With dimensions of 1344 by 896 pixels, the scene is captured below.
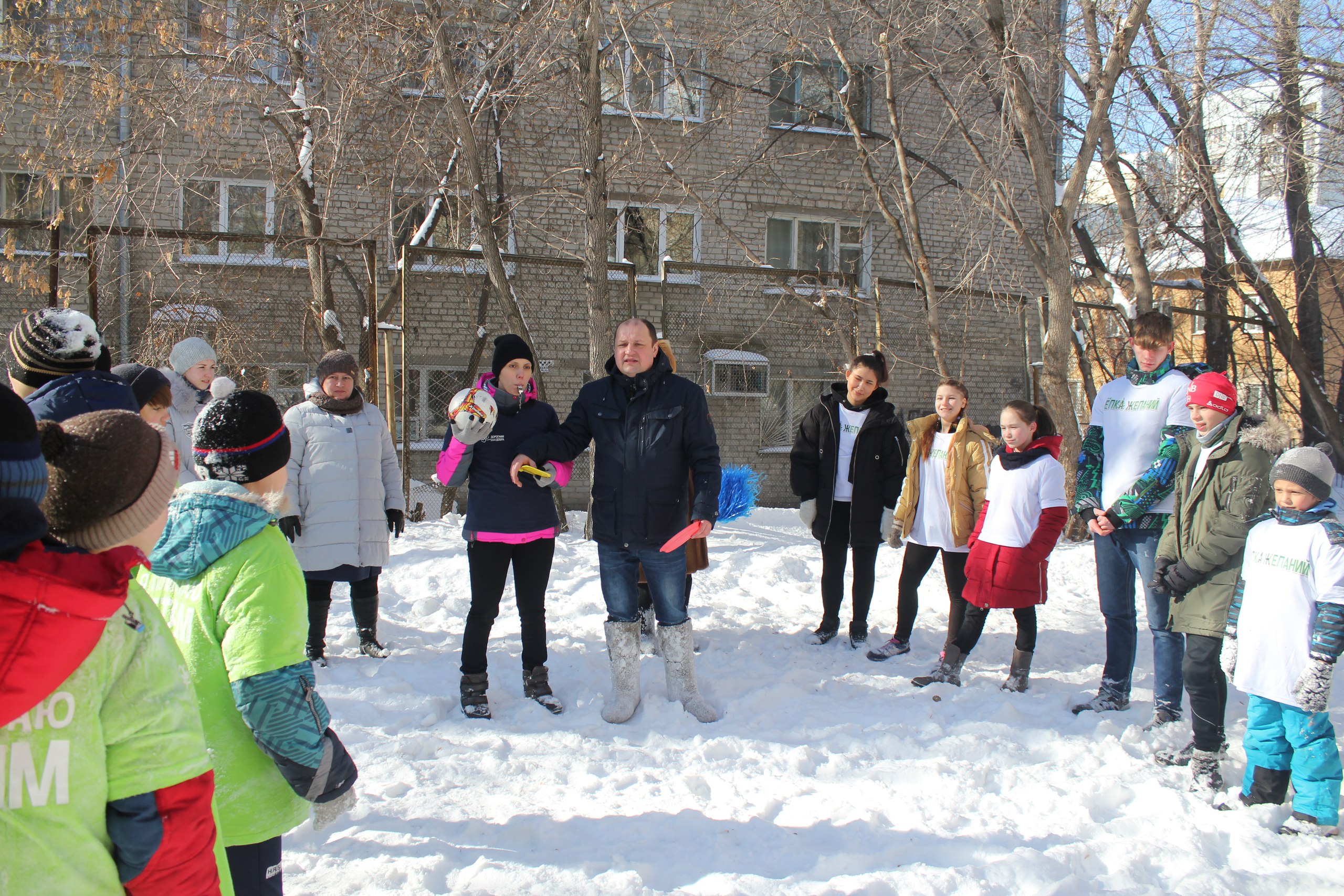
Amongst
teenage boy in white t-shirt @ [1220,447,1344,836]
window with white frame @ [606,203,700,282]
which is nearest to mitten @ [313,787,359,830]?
teenage boy in white t-shirt @ [1220,447,1344,836]

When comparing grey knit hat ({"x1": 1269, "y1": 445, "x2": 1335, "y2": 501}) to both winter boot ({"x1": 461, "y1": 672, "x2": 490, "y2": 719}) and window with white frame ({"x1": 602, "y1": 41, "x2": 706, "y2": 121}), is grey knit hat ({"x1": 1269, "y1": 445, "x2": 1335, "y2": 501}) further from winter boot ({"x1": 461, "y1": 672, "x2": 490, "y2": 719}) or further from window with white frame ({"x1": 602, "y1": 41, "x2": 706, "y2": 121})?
window with white frame ({"x1": 602, "y1": 41, "x2": 706, "y2": 121})

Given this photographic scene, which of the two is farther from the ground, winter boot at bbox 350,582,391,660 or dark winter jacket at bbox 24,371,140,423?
dark winter jacket at bbox 24,371,140,423

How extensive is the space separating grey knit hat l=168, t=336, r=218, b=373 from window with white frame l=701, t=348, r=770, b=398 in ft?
27.0

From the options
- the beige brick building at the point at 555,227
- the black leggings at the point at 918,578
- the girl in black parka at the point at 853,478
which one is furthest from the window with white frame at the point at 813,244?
the black leggings at the point at 918,578

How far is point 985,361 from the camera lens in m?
13.8

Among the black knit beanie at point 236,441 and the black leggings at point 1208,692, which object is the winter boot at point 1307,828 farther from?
the black knit beanie at point 236,441

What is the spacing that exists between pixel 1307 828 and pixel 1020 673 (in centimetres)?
157

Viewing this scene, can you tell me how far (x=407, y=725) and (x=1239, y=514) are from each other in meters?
3.62

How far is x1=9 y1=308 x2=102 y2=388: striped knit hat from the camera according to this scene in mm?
2670

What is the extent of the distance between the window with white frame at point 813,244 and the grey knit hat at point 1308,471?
10889mm

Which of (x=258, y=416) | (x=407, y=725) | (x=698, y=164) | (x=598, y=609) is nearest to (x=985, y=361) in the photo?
(x=698, y=164)

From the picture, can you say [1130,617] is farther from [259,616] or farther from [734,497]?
[259,616]

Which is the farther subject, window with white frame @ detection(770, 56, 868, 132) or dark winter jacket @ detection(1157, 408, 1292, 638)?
window with white frame @ detection(770, 56, 868, 132)

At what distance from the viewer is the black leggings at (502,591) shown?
13.0ft
